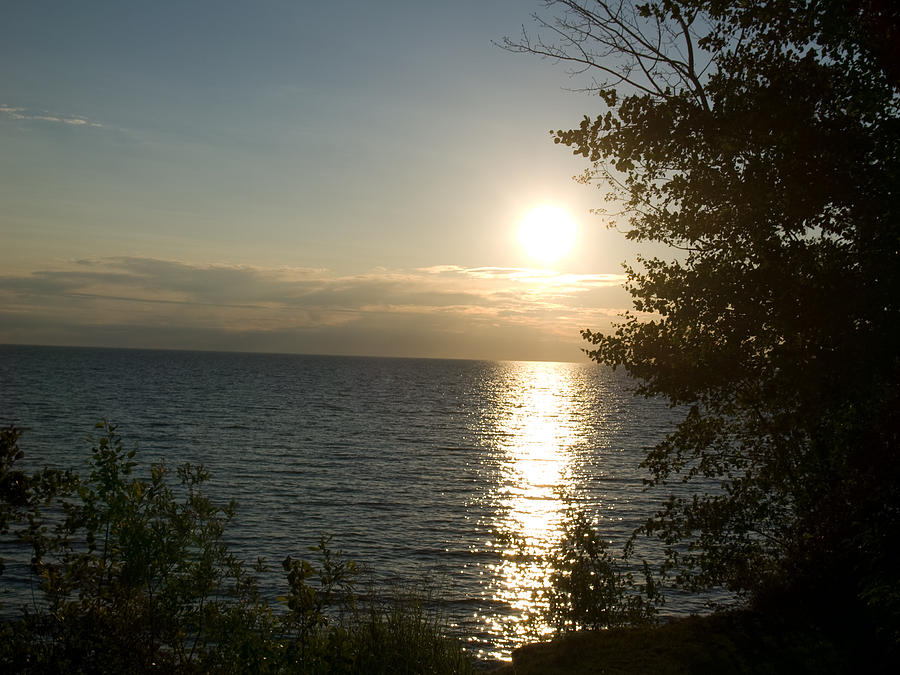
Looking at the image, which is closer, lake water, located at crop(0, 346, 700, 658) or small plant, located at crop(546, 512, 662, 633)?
small plant, located at crop(546, 512, 662, 633)

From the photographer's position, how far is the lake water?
25.2 m

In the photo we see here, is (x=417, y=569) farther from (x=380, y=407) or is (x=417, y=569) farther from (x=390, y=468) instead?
(x=380, y=407)

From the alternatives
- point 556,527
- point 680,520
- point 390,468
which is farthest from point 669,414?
point 680,520

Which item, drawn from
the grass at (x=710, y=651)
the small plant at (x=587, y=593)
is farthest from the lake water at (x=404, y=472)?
the grass at (x=710, y=651)

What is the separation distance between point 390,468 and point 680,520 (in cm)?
3577

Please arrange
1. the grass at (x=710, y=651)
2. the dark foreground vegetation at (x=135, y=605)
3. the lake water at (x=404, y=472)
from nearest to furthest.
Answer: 1. the dark foreground vegetation at (x=135, y=605)
2. the grass at (x=710, y=651)
3. the lake water at (x=404, y=472)

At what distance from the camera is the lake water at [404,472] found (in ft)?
82.7

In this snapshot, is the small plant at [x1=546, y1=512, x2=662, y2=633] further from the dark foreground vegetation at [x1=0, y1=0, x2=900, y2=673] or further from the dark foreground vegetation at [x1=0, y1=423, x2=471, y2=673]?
the dark foreground vegetation at [x1=0, y1=423, x2=471, y2=673]

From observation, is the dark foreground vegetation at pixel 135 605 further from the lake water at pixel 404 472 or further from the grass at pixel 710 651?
the lake water at pixel 404 472

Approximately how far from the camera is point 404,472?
1796 inches

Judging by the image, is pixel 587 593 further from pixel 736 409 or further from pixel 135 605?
pixel 135 605

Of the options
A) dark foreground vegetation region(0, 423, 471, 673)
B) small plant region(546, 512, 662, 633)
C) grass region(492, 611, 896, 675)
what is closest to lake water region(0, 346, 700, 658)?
small plant region(546, 512, 662, 633)

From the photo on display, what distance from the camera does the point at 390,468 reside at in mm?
46906

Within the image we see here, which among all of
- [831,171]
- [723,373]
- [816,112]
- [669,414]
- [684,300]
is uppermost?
[816,112]
